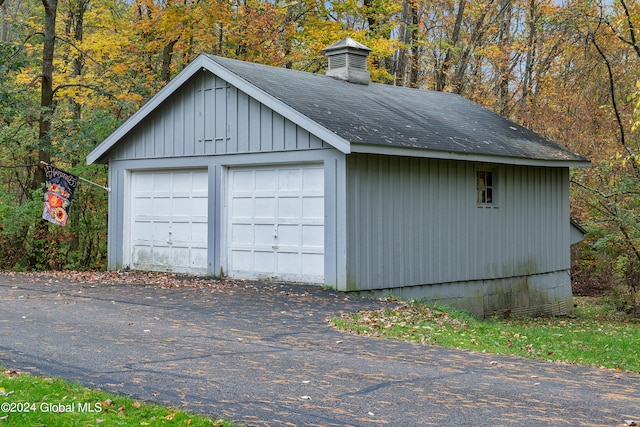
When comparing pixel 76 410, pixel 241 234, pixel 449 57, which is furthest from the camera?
pixel 449 57

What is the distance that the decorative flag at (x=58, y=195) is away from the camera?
1844cm

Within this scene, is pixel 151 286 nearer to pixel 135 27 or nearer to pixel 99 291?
pixel 99 291

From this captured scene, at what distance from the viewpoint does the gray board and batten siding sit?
14.5 meters

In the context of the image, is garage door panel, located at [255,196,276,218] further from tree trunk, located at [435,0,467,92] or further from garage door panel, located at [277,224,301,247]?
tree trunk, located at [435,0,467,92]

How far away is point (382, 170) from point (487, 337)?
4.75 metres

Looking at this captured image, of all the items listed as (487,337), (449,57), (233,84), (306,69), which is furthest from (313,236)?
(449,57)

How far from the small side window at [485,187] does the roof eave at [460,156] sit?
723 millimetres

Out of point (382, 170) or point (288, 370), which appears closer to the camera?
point (288, 370)

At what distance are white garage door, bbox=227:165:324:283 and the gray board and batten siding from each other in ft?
0.82

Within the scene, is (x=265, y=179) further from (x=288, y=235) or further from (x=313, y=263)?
(x=313, y=263)

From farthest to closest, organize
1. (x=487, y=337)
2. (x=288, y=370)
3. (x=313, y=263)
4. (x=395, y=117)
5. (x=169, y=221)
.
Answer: (x=169, y=221) → (x=395, y=117) → (x=313, y=263) → (x=487, y=337) → (x=288, y=370)

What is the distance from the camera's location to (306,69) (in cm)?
3075

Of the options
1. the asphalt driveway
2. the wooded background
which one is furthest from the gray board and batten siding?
the asphalt driveway

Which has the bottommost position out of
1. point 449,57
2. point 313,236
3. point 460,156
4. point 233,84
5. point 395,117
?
point 313,236
